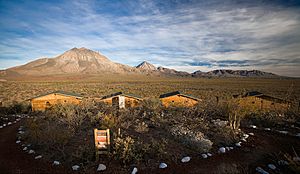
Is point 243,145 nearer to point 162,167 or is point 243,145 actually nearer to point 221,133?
point 221,133

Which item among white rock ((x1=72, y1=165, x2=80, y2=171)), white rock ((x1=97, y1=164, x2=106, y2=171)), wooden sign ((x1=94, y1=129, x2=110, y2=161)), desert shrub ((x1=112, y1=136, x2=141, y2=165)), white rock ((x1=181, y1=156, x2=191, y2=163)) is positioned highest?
wooden sign ((x1=94, y1=129, x2=110, y2=161))

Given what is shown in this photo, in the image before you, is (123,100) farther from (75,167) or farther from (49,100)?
(75,167)

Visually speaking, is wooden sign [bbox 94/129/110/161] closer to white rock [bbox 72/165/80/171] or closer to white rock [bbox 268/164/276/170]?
white rock [bbox 72/165/80/171]

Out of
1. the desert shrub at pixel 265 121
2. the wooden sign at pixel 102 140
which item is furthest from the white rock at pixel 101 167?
the desert shrub at pixel 265 121

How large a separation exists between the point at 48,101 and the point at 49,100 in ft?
0.45

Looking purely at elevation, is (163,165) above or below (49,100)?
below

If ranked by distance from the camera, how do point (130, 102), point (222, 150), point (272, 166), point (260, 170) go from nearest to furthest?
point (260, 170)
point (272, 166)
point (222, 150)
point (130, 102)

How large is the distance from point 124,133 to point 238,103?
20.9ft

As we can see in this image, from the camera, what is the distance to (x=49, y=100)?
1727 centimetres

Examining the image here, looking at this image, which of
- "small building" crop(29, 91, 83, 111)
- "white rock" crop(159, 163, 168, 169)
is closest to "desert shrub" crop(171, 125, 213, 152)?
"white rock" crop(159, 163, 168, 169)

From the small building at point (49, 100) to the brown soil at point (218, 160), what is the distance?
384 inches

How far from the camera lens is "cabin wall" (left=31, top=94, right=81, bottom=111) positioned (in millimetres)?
16844

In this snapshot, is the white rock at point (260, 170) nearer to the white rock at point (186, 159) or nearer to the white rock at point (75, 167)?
the white rock at point (186, 159)

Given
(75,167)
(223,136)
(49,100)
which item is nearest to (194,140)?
(223,136)
